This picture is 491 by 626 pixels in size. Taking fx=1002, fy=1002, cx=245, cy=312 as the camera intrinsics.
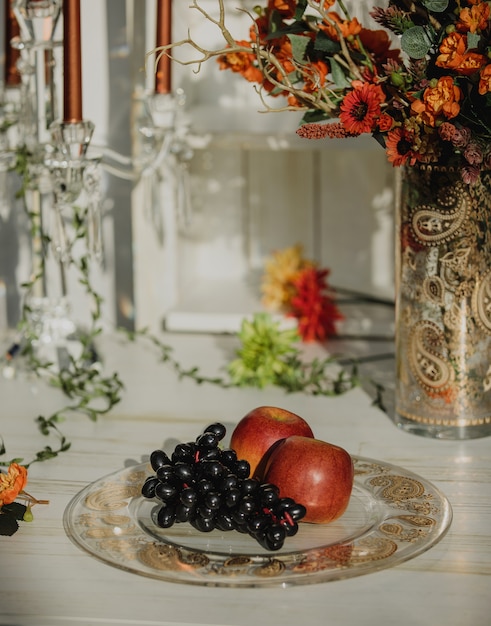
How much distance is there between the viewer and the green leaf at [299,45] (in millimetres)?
1020

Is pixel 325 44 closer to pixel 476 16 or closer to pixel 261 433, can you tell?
pixel 476 16

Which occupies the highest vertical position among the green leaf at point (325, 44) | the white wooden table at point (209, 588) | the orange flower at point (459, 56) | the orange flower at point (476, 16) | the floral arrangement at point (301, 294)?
the orange flower at point (476, 16)

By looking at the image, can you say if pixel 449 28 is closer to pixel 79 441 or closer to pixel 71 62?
pixel 71 62

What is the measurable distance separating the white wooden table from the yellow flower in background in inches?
12.7

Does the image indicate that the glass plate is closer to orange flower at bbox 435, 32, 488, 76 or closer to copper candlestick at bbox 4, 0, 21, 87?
orange flower at bbox 435, 32, 488, 76

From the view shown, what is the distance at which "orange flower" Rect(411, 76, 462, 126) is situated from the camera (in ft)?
2.97

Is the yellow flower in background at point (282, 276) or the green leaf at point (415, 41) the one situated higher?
the green leaf at point (415, 41)

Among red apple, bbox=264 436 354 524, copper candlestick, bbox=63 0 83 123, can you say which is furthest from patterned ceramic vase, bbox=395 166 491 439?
copper candlestick, bbox=63 0 83 123

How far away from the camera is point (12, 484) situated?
2.85 ft

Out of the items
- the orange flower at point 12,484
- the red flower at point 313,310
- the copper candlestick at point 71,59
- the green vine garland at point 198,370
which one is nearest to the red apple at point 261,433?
the orange flower at point 12,484

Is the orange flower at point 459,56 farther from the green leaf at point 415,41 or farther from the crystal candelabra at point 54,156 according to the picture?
the crystal candelabra at point 54,156

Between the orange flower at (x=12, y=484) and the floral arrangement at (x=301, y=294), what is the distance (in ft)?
2.33

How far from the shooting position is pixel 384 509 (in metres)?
0.87

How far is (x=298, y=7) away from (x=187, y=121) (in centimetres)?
47
